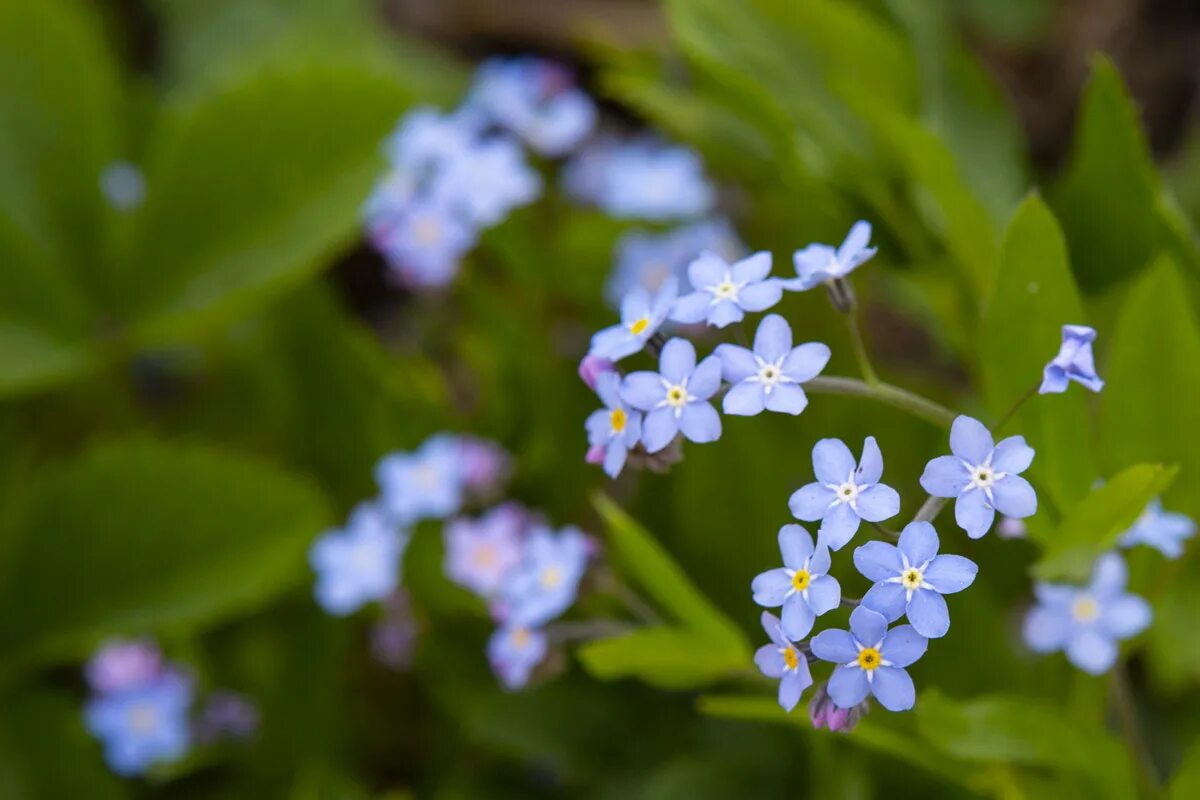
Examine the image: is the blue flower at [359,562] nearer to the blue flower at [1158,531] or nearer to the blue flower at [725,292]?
the blue flower at [725,292]

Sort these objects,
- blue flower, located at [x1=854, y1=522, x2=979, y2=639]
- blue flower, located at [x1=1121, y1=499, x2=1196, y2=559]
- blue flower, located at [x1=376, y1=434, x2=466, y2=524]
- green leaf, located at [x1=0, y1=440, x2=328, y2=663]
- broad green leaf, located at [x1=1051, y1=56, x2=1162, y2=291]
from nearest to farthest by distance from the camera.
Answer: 1. blue flower, located at [x1=854, y1=522, x2=979, y2=639]
2. blue flower, located at [x1=1121, y1=499, x2=1196, y2=559]
3. broad green leaf, located at [x1=1051, y1=56, x2=1162, y2=291]
4. blue flower, located at [x1=376, y1=434, x2=466, y2=524]
5. green leaf, located at [x1=0, y1=440, x2=328, y2=663]

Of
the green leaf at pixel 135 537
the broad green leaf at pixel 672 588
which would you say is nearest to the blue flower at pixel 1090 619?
the broad green leaf at pixel 672 588

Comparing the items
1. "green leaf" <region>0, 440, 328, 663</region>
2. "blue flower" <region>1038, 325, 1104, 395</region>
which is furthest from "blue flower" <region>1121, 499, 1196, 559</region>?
"green leaf" <region>0, 440, 328, 663</region>

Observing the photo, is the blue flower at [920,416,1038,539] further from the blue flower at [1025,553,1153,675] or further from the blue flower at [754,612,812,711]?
the blue flower at [1025,553,1153,675]

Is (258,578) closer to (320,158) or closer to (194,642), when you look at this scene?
(194,642)

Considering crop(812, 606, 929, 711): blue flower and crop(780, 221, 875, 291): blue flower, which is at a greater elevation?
crop(780, 221, 875, 291): blue flower

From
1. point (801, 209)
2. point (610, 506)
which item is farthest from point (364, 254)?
point (610, 506)

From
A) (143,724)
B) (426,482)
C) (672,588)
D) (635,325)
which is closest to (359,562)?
(426,482)
